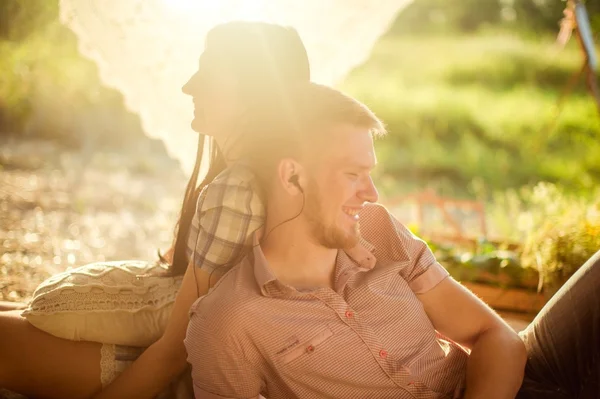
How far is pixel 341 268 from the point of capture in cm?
156

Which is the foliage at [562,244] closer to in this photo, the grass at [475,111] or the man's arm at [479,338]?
the man's arm at [479,338]

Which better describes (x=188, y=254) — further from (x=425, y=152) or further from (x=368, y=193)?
(x=425, y=152)

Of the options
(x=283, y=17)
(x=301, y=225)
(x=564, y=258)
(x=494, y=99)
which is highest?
(x=283, y=17)

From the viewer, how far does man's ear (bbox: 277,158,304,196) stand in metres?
1.51

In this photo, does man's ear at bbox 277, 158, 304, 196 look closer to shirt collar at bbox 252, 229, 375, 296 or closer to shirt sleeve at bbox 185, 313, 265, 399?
Answer: shirt collar at bbox 252, 229, 375, 296

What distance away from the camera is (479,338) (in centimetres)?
156

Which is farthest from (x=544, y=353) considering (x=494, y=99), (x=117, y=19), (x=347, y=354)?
(x=494, y=99)

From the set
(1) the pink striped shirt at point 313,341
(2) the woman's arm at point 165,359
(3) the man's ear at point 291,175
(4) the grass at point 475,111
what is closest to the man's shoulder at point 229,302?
(1) the pink striped shirt at point 313,341

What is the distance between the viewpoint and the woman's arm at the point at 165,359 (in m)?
1.57

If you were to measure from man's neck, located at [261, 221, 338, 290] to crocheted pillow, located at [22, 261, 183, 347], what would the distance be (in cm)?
40

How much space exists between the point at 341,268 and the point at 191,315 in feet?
1.20

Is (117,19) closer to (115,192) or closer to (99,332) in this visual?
(99,332)

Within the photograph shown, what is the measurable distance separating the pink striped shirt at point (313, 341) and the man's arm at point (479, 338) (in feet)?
0.20

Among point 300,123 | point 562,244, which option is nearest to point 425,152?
point 562,244
